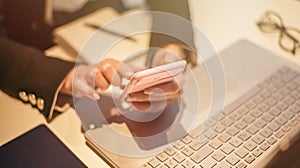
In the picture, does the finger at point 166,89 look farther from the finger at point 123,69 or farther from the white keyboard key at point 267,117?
the white keyboard key at point 267,117

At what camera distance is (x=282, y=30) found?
0.83 m

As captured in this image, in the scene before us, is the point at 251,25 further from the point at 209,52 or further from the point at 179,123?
the point at 179,123

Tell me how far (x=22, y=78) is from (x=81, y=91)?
13 cm

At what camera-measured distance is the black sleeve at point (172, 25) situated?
79 centimetres

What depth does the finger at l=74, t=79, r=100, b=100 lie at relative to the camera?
2.09 feet

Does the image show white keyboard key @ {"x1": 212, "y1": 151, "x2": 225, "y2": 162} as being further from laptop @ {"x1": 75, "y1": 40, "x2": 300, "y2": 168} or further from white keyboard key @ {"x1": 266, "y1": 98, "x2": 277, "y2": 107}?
white keyboard key @ {"x1": 266, "y1": 98, "x2": 277, "y2": 107}

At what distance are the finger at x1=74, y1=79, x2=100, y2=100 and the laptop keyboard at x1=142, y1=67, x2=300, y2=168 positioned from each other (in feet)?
0.52

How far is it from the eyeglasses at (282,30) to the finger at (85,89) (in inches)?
16.2

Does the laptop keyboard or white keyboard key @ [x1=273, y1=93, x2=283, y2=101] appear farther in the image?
white keyboard key @ [x1=273, y1=93, x2=283, y2=101]

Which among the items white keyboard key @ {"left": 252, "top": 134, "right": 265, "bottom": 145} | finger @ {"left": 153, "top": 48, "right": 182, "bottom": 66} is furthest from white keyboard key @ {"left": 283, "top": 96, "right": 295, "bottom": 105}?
finger @ {"left": 153, "top": 48, "right": 182, "bottom": 66}

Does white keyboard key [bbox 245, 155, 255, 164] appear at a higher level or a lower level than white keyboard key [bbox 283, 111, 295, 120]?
higher

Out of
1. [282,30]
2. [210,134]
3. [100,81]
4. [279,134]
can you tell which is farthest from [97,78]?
[282,30]

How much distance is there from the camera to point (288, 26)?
84cm

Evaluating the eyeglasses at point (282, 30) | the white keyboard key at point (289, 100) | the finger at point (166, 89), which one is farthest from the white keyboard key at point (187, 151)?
the eyeglasses at point (282, 30)
